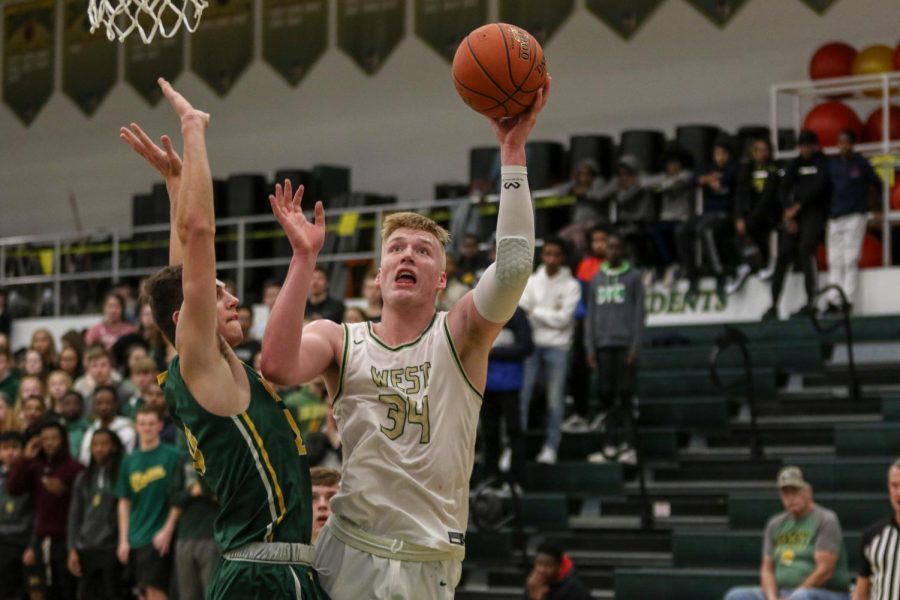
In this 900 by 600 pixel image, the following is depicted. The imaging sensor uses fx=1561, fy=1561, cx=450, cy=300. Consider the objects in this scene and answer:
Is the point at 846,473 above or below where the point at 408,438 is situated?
below

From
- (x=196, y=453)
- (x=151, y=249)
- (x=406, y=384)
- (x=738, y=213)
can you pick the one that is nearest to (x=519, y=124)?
(x=406, y=384)

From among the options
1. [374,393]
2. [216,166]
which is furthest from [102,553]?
[216,166]

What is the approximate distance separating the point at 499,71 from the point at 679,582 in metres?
6.44

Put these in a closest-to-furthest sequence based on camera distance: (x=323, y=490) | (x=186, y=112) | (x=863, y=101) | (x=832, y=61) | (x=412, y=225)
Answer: (x=186, y=112)
(x=412, y=225)
(x=323, y=490)
(x=832, y=61)
(x=863, y=101)

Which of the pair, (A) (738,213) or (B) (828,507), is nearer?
(B) (828,507)

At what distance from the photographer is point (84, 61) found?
2292 centimetres

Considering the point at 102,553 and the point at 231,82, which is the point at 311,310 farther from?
the point at 231,82

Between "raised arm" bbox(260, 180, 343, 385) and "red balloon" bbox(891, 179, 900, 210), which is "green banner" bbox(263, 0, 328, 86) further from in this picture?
"raised arm" bbox(260, 180, 343, 385)

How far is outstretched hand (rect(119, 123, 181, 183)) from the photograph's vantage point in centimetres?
486

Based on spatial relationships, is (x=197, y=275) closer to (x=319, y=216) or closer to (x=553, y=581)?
(x=319, y=216)

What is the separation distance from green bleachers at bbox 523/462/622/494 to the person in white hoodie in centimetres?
9

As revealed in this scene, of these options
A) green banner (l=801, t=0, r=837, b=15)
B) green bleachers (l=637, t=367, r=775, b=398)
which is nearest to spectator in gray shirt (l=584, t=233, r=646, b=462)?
green bleachers (l=637, t=367, r=775, b=398)

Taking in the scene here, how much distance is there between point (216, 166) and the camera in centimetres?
2194

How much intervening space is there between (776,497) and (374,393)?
6.71 meters
